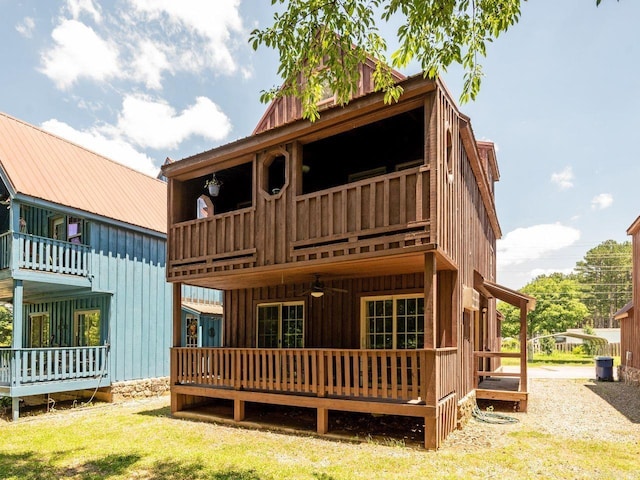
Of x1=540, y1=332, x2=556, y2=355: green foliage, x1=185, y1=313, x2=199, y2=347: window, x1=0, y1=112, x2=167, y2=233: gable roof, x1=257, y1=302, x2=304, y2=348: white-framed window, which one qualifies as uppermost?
x1=0, y1=112, x2=167, y2=233: gable roof

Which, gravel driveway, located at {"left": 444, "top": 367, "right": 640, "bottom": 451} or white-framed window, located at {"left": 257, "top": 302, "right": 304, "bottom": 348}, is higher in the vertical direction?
white-framed window, located at {"left": 257, "top": 302, "right": 304, "bottom": 348}

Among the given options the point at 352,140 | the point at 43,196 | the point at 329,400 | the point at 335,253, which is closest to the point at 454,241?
the point at 335,253

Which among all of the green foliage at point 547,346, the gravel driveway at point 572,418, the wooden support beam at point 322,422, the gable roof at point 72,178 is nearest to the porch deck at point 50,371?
the gable roof at point 72,178

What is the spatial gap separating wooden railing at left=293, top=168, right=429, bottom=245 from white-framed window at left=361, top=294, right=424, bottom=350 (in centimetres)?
244

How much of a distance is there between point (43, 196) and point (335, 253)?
8515 mm

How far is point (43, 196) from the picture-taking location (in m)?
12.0

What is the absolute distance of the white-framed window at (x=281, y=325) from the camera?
37.9ft

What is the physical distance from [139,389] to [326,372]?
794 centimetres

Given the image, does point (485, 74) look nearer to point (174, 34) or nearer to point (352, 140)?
point (352, 140)

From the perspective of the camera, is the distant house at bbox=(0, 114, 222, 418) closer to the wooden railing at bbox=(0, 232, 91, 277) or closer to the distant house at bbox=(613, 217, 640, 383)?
the wooden railing at bbox=(0, 232, 91, 277)

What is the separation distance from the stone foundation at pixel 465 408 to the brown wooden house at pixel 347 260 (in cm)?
6

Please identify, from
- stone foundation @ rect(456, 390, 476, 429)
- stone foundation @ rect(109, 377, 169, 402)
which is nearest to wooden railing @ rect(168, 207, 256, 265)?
stone foundation @ rect(109, 377, 169, 402)

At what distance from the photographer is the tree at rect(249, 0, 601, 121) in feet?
18.0

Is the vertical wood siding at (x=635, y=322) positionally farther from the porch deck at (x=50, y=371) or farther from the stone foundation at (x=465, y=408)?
the porch deck at (x=50, y=371)
